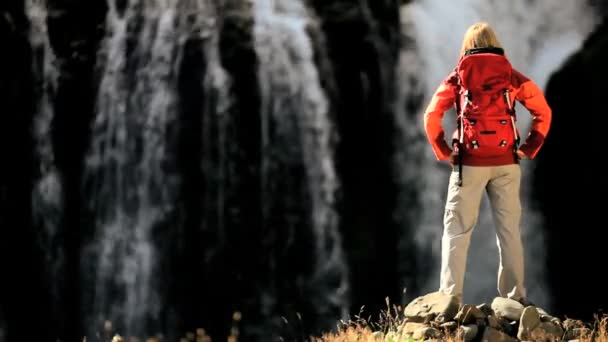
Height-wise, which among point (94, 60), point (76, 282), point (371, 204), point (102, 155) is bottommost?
point (76, 282)

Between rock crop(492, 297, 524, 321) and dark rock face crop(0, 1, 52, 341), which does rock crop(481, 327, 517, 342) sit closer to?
rock crop(492, 297, 524, 321)

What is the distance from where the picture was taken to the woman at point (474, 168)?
4414mm

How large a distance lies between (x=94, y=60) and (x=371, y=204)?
13.6 ft

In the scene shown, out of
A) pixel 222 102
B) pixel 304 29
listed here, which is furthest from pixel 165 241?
pixel 304 29

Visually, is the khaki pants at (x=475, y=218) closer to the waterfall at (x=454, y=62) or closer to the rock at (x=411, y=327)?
the rock at (x=411, y=327)

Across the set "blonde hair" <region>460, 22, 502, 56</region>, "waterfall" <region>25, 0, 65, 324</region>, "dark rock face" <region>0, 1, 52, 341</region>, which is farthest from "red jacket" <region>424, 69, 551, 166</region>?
"dark rock face" <region>0, 1, 52, 341</region>

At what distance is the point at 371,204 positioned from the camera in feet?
32.3

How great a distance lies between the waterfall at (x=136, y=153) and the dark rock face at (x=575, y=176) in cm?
476

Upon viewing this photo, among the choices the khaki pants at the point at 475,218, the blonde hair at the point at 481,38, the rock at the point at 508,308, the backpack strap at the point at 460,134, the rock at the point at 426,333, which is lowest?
the rock at the point at 426,333

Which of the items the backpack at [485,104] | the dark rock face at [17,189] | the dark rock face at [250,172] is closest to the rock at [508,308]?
the backpack at [485,104]

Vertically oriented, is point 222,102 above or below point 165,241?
above

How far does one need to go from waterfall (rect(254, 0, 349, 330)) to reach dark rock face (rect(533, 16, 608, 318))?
2578mm

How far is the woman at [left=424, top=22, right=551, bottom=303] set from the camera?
4.41 metres

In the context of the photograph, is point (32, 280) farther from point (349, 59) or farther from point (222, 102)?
point (349, 59)
